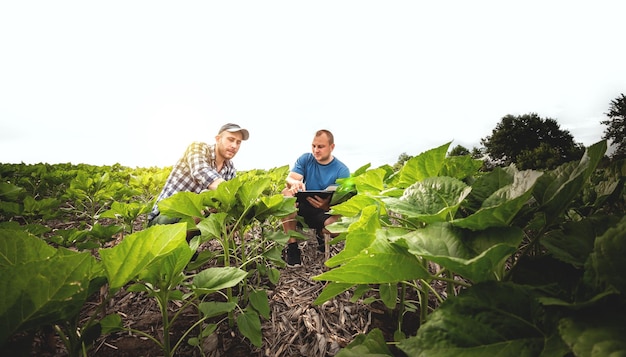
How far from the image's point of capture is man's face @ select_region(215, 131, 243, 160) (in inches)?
146

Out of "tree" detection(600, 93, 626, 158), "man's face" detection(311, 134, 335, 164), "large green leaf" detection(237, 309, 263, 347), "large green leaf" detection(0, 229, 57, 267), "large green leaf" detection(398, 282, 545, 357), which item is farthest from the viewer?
"tree" detection(600, 93, 626, 158)

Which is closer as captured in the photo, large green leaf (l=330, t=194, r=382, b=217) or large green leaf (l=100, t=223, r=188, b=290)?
large green leaf (l=100, t=223, r=188, b=290)

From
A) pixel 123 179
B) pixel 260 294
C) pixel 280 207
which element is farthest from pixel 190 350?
pixel 123 179

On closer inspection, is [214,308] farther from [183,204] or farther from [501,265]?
[501,265]

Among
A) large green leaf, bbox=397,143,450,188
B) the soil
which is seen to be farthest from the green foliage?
the soil

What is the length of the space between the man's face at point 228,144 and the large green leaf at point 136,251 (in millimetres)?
2917

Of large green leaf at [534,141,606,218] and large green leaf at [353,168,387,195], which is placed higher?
large green leaf at [353,168,387,195]

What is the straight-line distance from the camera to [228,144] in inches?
147

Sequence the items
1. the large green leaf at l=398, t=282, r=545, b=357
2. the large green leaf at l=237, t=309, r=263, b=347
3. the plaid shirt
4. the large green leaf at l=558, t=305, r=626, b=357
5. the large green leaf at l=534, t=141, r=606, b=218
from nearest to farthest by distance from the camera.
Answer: the large green leaf at l=558, t=305, r=626, b=357 < the large green leaf at l=398, t=282, r=545, b=357 < the large green leaf at l=534, t=141, r=606, b=218 < the large green leaf at l=237, t=309, r=263, b=347 < the plaid shirt

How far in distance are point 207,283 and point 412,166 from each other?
95 cm

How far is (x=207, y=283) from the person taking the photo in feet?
4.13

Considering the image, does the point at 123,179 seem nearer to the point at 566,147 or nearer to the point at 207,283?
the point at 207,283

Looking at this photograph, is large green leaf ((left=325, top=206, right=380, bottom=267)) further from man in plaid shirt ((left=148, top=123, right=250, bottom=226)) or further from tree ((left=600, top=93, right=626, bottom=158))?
tree ((left=600, top=93, right=626, bottom=158))

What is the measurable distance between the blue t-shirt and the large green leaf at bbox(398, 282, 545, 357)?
153 inches
